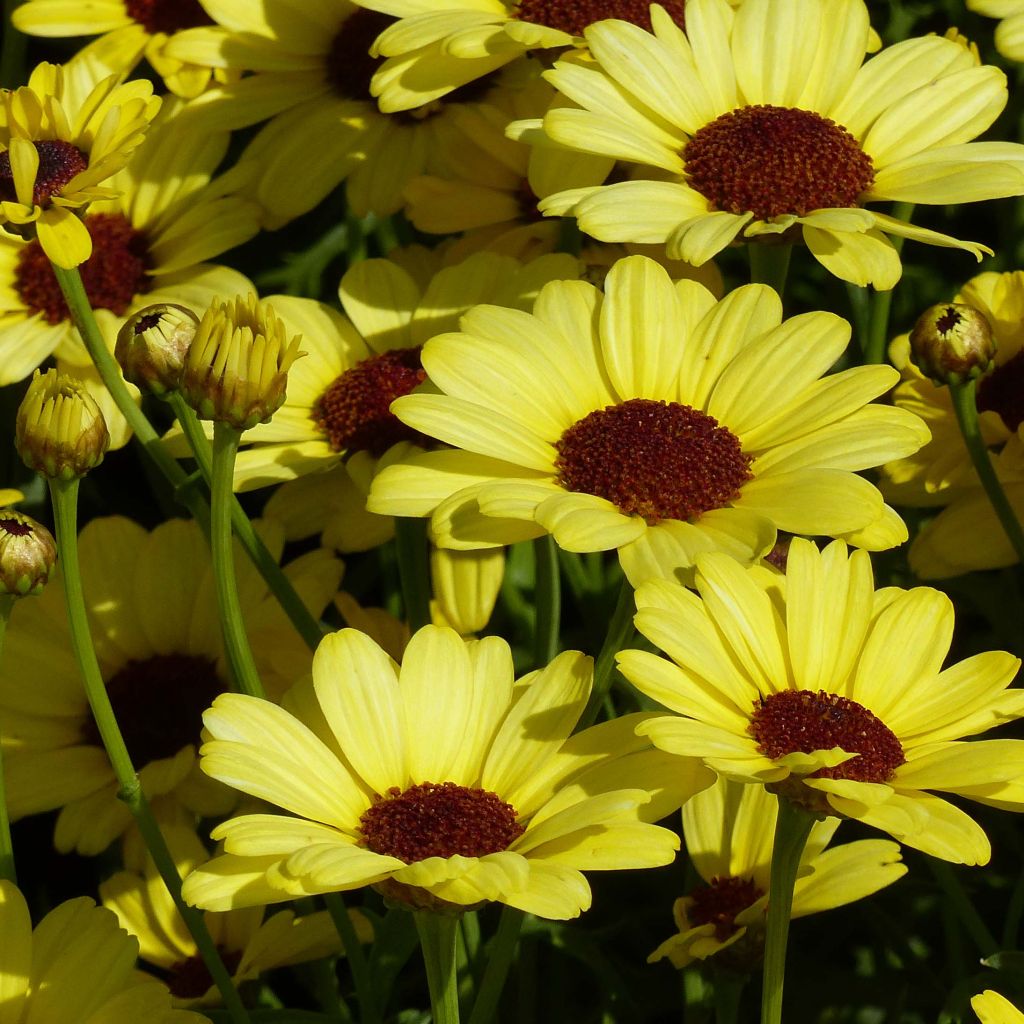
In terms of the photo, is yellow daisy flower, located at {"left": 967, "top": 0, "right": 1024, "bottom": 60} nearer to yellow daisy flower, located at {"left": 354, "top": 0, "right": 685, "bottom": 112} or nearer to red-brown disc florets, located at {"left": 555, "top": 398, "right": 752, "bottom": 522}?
yellow daisy flower, located at {"left": 354, "top": 0, "right": 685, "bottom": 112}

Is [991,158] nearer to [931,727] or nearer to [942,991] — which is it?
[931,727]

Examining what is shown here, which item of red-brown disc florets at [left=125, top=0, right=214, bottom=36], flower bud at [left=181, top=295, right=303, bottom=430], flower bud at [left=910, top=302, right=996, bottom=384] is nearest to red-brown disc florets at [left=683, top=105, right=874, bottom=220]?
flower bud at [left=910, top=302, right=996, bottom=384]

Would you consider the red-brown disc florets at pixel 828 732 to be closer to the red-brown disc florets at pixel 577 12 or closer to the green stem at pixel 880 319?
the green stem at pixel 880 319

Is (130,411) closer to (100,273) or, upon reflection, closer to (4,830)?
(4,830)

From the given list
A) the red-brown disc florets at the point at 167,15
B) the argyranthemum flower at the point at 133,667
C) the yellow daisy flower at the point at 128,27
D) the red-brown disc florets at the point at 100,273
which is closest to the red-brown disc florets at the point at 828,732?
the argyranthemum flower at the point at 133,667

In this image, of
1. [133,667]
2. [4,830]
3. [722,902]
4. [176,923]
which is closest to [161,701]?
[133,667]

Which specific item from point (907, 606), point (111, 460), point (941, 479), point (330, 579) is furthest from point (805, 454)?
point (111, 460)
